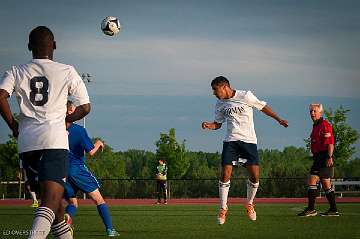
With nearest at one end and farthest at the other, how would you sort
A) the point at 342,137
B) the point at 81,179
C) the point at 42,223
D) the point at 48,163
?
the point at 42,223
the point at 48,163
the point at 81,179
the point at 342,137

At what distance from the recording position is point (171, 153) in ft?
232

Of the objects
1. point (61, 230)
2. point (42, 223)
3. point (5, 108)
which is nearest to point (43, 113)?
point (5, 108)

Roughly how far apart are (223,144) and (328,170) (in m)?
4.42

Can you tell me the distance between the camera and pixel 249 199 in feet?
54.1

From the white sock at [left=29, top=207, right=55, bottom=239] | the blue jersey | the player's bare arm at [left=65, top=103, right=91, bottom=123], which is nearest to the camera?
the white sock at [left=29, top=207, right=55, bottom=239]

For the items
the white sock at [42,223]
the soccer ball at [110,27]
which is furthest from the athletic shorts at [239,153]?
the soccer ball at [110,27]

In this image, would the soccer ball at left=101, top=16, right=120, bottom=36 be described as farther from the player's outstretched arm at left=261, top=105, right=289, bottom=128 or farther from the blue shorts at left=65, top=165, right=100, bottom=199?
the blue shorts at left=65, top=165, right=100, bottom=199

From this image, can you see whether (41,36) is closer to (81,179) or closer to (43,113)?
(43,113)

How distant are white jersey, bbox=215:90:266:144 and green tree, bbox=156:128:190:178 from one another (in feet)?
178

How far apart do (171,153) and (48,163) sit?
207 feet

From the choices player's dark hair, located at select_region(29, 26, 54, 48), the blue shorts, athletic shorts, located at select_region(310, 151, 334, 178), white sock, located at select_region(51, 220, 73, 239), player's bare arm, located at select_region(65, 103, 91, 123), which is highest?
player's dark hair, located at select_region(29, 26, 54, 48)

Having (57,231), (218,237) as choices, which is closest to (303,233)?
(218,237)

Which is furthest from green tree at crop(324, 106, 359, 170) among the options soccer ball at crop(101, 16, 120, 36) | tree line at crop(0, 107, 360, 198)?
soccer ball at crop(101, 16, 120, 36)

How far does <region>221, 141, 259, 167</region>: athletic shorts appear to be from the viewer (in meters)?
16.0
